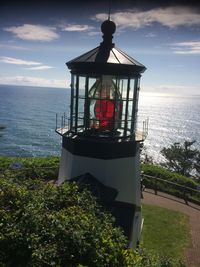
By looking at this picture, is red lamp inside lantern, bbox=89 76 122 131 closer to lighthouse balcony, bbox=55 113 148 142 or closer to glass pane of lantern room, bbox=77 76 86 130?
lighthouse balcony, bbox=55 113 148 142

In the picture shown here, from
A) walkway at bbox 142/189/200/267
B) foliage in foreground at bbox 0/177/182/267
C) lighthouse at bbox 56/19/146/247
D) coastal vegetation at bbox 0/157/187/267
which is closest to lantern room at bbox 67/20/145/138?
lighthouse at bbox 56/19/146/247

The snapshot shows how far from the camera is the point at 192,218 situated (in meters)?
13.3

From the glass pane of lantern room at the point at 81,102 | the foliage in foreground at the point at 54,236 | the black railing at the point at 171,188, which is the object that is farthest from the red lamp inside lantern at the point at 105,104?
the black railing at the point at 171,188

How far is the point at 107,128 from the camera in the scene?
9.40 metres

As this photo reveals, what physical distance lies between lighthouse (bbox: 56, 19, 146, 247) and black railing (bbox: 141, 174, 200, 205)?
20.9 ft

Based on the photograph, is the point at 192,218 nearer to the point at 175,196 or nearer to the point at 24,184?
the point at 175,196

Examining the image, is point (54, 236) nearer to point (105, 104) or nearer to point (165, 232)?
point (105, 104)

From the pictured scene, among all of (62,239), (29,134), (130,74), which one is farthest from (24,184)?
(29,134)

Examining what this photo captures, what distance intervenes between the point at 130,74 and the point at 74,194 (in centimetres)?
385

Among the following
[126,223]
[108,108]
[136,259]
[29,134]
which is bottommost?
[29,134]

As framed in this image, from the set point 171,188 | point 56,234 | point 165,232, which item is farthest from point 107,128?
point 171,188

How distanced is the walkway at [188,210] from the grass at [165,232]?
0.20 meters

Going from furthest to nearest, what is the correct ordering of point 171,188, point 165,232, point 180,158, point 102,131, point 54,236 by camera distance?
point 180,158 → point 171,188 → point 165,232 → point 102,131 → point 54,236

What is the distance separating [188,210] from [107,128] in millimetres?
6884
